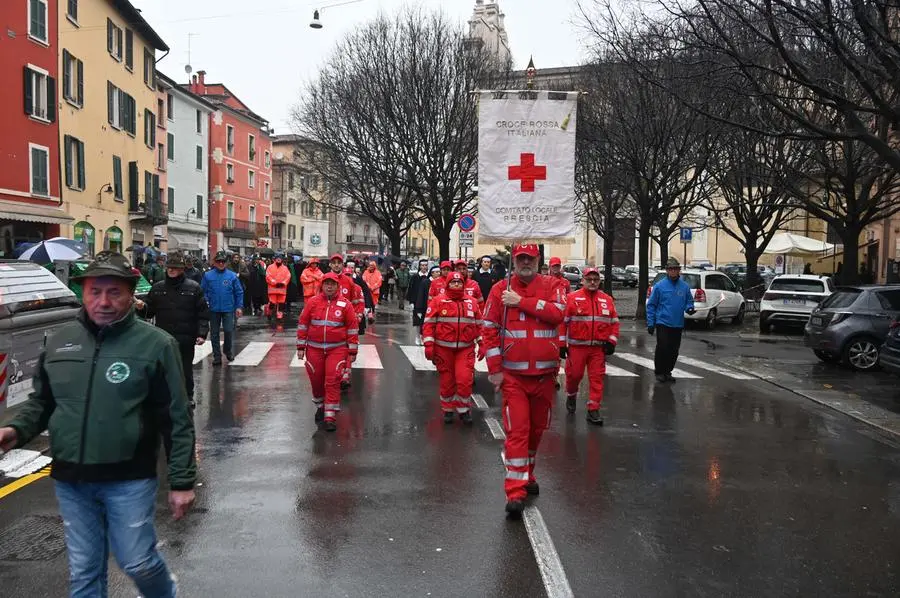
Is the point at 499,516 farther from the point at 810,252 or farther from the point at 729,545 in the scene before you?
the point at 810,252

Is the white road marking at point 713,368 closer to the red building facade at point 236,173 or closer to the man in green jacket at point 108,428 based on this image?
the man in green jacket at point 108,428

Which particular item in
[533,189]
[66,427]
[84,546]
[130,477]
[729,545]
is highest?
[533,189]

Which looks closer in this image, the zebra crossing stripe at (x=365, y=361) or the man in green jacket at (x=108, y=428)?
the man in green jacket at (x=108, y=428)

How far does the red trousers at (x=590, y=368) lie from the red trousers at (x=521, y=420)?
3001 mm

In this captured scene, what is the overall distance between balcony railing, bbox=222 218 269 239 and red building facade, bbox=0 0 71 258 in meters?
30.5

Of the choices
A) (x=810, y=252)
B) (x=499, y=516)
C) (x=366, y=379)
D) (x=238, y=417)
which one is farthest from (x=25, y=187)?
(x=810, y=252)

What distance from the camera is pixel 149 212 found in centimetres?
3481

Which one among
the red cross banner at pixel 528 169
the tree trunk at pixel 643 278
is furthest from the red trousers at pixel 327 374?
the tree trunk at pixel 643 278

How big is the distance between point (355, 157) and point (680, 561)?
28.7 metres

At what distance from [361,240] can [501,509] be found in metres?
84.3

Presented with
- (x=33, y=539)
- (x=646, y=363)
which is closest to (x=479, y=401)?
(x=646, y=363)

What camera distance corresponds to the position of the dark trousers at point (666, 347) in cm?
1147

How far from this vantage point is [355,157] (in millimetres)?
31688

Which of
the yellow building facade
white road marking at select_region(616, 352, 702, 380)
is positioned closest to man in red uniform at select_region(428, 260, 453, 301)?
white road marking at select_region(616, 352, 702, 380)
